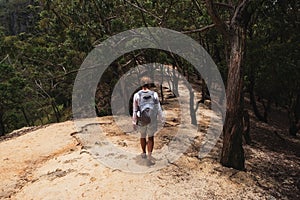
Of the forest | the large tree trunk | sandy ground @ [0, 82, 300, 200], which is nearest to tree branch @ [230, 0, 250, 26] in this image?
the forest

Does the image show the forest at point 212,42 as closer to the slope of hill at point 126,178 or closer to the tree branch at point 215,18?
the tree branch at point 215,18

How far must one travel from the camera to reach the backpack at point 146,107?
238 inches

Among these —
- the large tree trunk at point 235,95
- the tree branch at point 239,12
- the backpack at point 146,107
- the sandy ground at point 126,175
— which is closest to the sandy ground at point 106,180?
the sandy ground at point 126,175

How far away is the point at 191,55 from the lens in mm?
13164

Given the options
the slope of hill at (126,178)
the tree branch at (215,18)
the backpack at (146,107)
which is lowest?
the slope of hill at (126,178)

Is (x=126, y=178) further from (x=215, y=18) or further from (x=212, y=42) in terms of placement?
(x=212, y=42)

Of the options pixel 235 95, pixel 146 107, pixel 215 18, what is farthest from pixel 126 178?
pixel 215 18

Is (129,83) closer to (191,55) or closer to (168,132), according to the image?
(191,55)

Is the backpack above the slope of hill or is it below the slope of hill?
above

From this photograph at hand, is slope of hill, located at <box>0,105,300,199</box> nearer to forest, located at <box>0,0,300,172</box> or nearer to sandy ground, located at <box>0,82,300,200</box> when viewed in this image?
sandy ground, located at <box>0,82,300,200</box>

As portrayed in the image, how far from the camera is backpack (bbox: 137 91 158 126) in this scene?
6051 mm

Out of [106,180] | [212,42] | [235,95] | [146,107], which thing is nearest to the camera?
[106,180]

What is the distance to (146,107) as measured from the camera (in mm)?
6051

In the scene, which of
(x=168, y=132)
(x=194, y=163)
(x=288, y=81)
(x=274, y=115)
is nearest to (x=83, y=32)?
(x=168, y=132)
